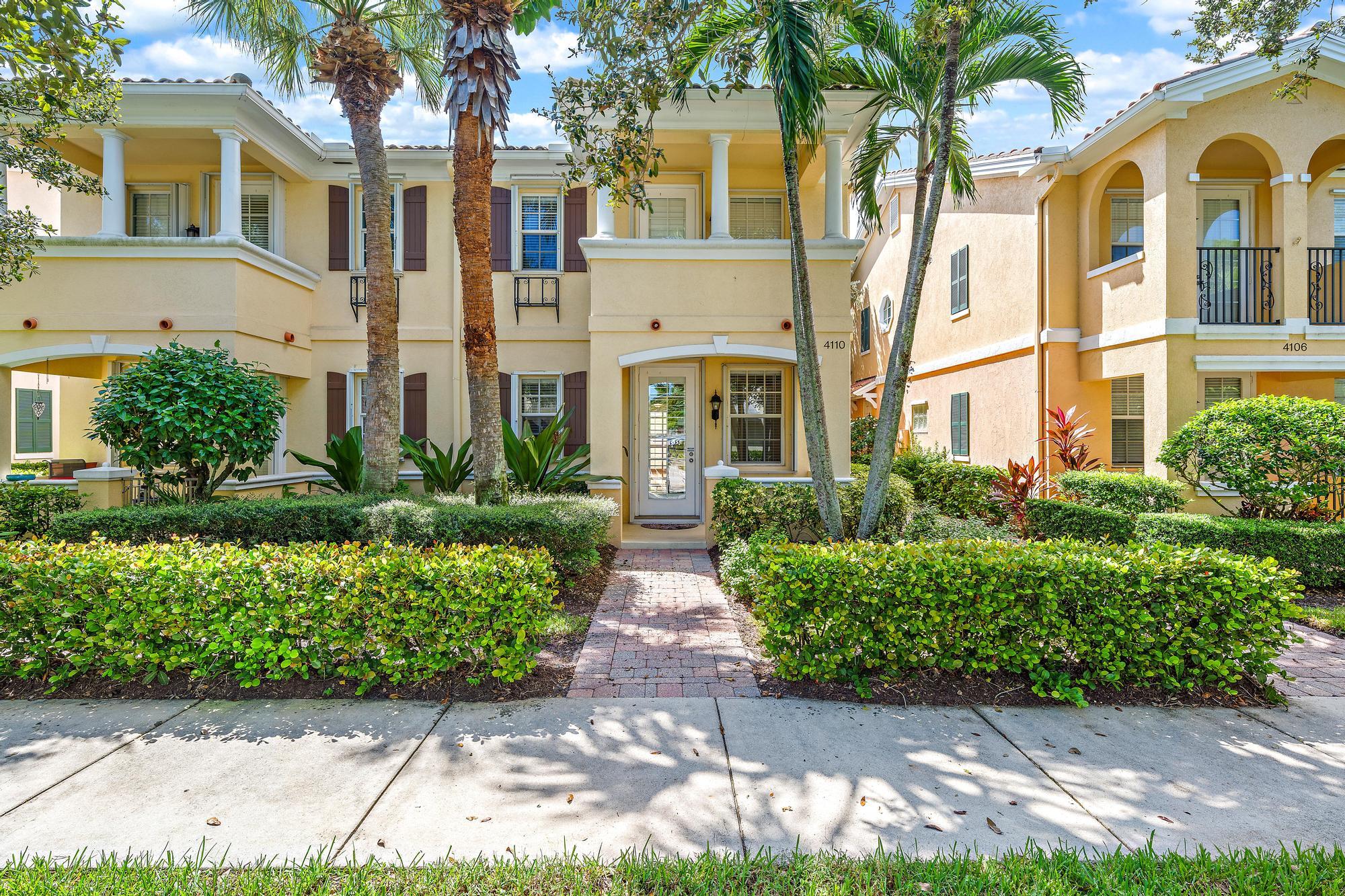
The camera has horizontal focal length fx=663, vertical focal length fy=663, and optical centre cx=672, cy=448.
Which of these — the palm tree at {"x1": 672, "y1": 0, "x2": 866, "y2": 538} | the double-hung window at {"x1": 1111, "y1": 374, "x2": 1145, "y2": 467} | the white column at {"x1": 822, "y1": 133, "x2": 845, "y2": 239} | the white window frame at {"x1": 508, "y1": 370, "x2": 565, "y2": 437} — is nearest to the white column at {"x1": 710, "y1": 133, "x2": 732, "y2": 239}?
the white column at {"x1": 822, "y1": 133, "x2": 845, "y2": 239}

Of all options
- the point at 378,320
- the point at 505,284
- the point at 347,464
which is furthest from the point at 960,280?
the point at 347,464

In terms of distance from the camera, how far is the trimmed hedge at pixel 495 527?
6.81 m

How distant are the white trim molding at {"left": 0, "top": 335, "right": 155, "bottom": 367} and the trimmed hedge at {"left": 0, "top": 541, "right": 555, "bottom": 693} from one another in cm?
698

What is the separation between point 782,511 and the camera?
29.0 ft

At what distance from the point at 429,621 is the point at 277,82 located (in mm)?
9891

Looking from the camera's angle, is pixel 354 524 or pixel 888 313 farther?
pixel 888 313

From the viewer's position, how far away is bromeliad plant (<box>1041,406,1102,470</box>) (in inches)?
408

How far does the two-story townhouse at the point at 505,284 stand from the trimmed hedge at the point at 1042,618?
5341mm

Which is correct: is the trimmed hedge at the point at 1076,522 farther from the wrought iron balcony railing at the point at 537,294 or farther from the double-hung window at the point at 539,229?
the double-hung window at the point at 539,229

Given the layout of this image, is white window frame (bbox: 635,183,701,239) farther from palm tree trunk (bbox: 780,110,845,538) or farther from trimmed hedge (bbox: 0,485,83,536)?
trimmed hedge (bbox: 0,485,83,536)

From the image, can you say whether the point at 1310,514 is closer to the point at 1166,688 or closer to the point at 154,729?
the point at 1166,688

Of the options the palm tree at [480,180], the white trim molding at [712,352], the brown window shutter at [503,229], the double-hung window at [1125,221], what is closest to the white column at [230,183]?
the brown window shutter at [503,229]

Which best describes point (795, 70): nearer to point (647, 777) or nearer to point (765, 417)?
point (647, 777)

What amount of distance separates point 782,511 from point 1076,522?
3.93 meters
